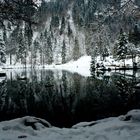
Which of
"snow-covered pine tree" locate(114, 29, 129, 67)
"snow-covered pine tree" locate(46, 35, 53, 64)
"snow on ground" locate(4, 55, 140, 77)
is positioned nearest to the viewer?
"snow-covered pine tree" locate(114, 29, 129, 67)

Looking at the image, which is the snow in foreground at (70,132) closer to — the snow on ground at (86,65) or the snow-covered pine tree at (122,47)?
the snow on ground at (86,65)

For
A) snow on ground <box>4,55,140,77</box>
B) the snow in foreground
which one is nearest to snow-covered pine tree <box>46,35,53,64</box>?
snow on ground <box>4,55,140,77</box>

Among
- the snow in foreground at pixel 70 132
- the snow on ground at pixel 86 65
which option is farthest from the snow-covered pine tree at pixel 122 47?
the snow in foreground at pixel 70 132

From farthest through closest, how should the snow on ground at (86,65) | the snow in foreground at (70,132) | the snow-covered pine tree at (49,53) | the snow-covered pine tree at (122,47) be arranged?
1. the snow-covered pine tree at (49,53)
2. the snow on ground at (86,65)
3. the snow-covered pine tree at (122,47)
4. the snow in foreground at (70,132)

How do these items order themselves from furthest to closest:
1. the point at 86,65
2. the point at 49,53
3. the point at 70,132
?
the point at 49,53
the point at 86,65
the point at 70,132

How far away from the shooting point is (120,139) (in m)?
8.20

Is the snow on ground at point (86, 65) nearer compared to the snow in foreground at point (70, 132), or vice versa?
the snow in foreground at point (70, 132)

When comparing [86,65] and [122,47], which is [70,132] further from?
[86,65]

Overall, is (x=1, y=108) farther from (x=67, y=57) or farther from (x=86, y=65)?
(x=67, y=57)

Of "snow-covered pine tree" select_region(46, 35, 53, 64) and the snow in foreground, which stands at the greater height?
"snow-covered pine tree" select_region(46, 35, 53, 64)

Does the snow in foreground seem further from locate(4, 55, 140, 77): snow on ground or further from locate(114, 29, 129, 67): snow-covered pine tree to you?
locate(114, 29, 129, 67): snow-covered pine tree

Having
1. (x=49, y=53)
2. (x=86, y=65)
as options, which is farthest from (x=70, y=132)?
(x=49, y=53)

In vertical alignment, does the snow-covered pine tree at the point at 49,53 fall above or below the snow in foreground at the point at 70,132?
above

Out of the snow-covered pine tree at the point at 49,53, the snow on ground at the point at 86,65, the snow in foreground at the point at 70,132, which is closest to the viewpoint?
the snow in foreground at the point at 70,132
